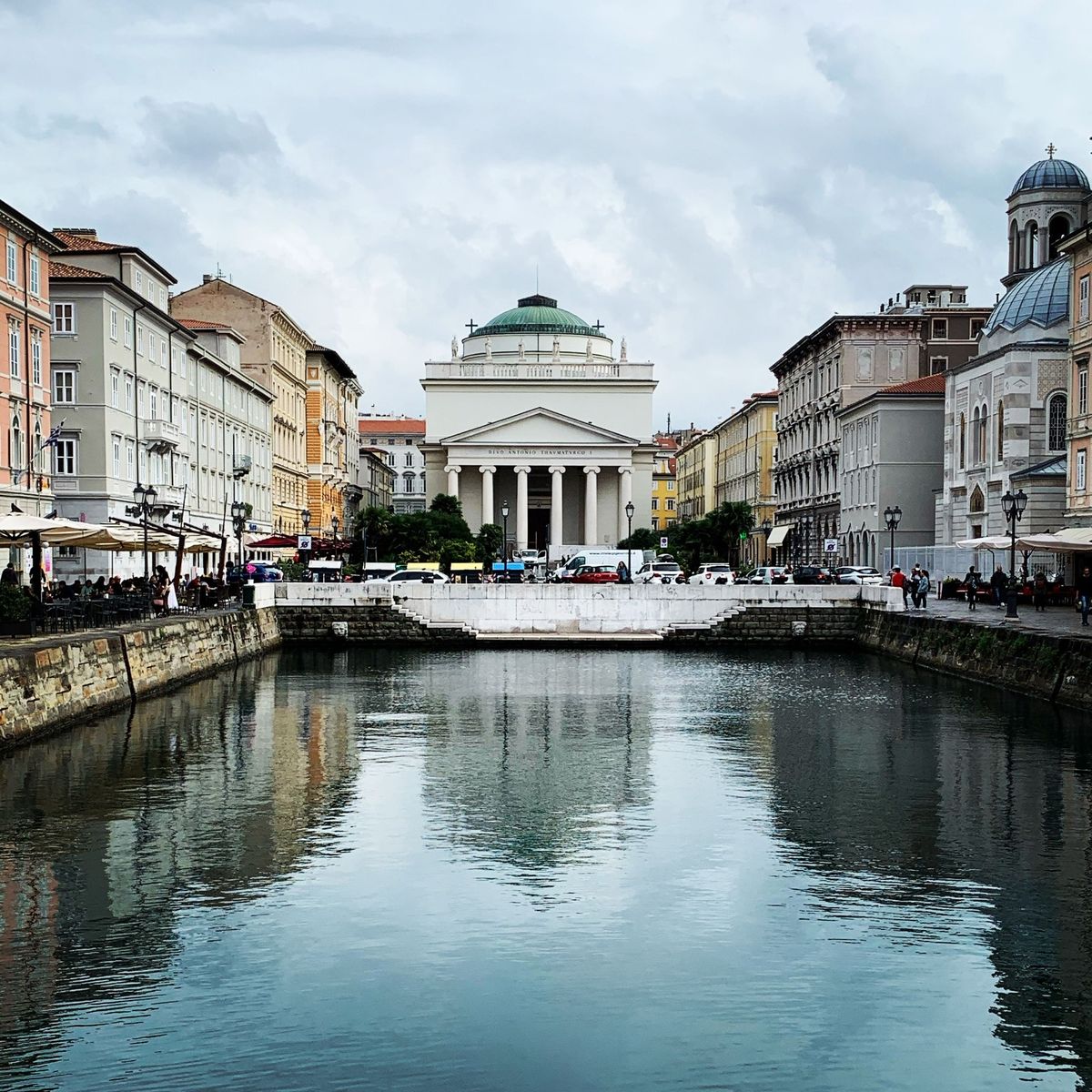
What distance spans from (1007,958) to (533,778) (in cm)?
1131

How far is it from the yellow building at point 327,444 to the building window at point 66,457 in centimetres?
5016

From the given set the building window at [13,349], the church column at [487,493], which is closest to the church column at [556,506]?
the church column at [487,493]

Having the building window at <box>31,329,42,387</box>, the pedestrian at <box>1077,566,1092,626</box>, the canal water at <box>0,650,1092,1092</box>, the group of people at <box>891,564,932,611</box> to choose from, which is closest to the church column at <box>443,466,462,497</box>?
the group of people at <box>891,564,932,611</box>

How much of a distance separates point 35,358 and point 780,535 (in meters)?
69.4

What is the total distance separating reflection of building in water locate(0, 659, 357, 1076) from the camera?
1420 cm

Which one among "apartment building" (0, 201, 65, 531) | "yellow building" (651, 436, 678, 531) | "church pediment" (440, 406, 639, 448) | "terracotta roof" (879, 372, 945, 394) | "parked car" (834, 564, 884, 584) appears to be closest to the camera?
"apartment building" (0, 201, 65, 531)

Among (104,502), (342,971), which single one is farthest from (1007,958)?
(104,502)

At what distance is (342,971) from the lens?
13.9 m

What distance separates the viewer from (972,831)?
20.4 meters

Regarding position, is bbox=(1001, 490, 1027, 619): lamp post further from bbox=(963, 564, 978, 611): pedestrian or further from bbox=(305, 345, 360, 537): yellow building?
bbox=(305, 345, 360, 537): yellow building

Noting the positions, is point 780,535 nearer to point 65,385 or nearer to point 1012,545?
point 1012,545

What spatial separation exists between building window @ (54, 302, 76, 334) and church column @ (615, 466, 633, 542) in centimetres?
7338

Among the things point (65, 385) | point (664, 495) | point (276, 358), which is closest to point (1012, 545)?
point (65, 385)

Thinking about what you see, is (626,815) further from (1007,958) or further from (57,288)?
(57,288)
